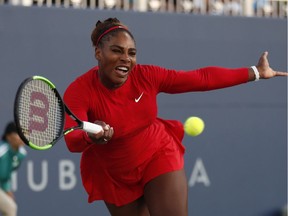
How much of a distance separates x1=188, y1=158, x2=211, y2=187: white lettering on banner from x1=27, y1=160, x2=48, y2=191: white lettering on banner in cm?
200

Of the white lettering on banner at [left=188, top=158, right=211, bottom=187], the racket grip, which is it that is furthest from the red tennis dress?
the white lettering on banner at [left=188, top=158, right=211, bottom=187]

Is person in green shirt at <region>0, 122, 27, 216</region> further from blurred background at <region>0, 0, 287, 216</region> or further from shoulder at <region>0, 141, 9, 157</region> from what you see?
blurred background at <region>0, 0, 287, 216</region>

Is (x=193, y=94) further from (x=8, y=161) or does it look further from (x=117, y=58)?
(x=117, y=58)

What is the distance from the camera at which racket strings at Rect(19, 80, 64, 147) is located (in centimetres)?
464

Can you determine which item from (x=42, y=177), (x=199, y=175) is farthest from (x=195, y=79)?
(x=199, y=175)

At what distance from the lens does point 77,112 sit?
16.1ft

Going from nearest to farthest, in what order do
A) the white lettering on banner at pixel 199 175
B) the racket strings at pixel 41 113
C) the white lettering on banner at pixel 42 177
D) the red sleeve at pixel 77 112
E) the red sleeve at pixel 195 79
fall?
the racket strings at pixel 41 113 → the red sleeve at pixel 77 112 → the red sleeve at pixel 195 79 → the white lettering on banner at pixel 42 177 → the white lettering on banner at pixel 199 175

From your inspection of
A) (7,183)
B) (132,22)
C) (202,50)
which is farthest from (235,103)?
(7,183)

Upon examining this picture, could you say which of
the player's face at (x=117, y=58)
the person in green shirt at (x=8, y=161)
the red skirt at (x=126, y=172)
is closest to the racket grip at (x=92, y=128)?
the player's face at (x=117, y=58)

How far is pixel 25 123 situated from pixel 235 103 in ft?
21.5

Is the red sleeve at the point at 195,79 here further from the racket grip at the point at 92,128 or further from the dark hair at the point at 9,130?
the dark hair at the point at 9,130

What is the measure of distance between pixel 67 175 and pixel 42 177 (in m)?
0.34

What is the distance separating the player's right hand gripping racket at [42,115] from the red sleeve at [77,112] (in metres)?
0.10

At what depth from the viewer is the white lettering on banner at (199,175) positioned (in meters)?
10.5
